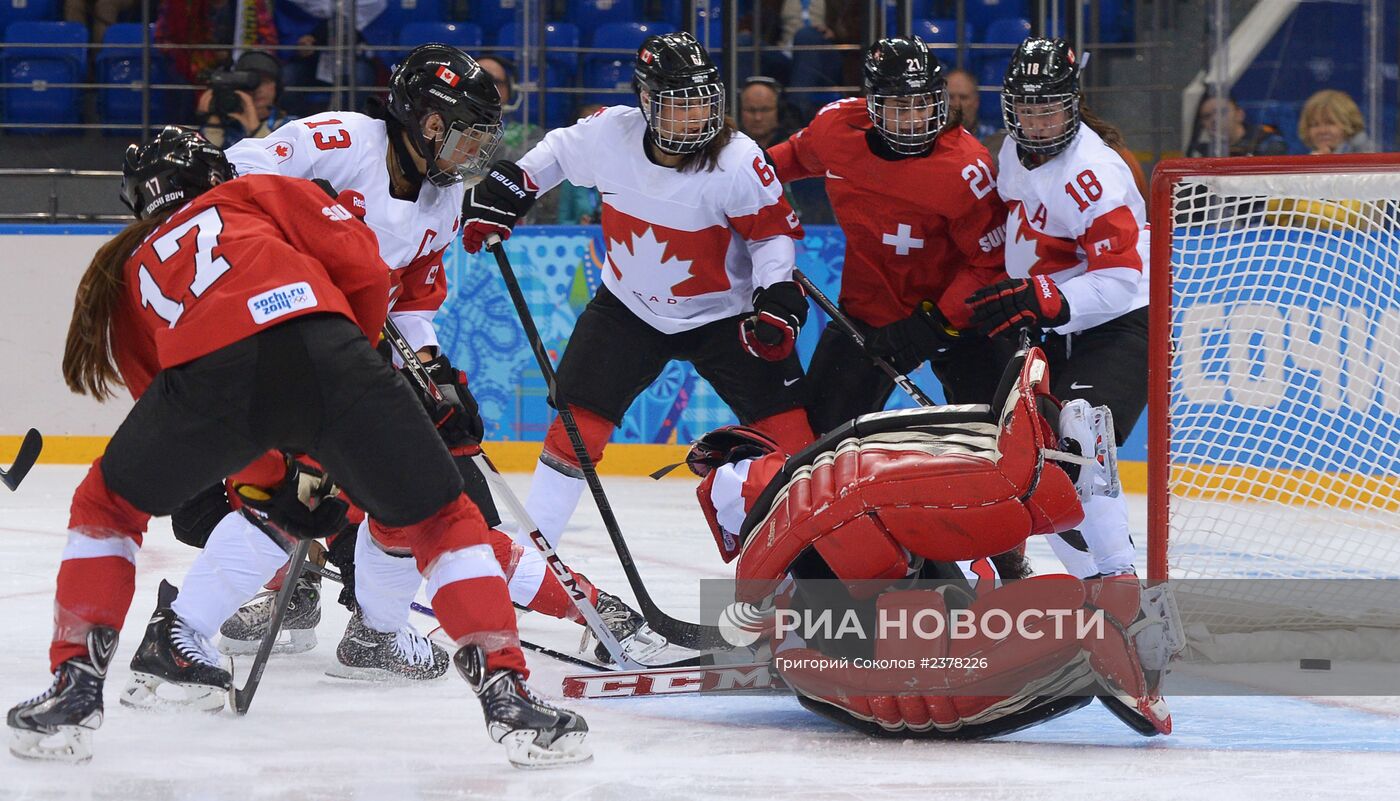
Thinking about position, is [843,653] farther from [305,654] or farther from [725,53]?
[725,53]

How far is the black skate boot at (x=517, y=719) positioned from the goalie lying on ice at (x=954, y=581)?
37cm

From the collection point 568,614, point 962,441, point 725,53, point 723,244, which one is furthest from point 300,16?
point 962,441

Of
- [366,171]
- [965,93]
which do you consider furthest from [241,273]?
[965,93]

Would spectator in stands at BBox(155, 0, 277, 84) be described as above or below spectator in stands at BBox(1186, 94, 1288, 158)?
above

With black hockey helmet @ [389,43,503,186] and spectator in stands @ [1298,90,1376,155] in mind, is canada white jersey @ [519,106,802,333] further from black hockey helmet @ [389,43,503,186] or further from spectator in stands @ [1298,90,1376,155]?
spectator in stands @ [1298,90,1376,155]

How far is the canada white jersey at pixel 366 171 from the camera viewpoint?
106 inches

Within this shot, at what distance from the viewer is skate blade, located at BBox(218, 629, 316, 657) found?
2.94m

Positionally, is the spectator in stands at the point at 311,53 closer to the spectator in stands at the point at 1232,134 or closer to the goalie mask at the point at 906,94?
the spectator in stands at the point at 1232,134

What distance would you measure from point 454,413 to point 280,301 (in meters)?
0.46

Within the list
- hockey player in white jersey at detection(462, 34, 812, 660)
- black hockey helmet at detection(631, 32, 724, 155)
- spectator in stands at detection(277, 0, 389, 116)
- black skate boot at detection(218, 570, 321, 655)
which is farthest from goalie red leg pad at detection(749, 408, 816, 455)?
spectator in stands at detection(277, 0, 389, 116)

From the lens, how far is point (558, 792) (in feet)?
6.59

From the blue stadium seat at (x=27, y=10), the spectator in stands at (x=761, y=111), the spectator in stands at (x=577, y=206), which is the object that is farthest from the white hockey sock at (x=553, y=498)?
the blue stadium seat at (x=27, y=10)

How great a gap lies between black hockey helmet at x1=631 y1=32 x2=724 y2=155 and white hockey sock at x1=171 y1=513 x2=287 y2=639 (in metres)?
1.11

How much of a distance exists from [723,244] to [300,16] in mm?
3256
